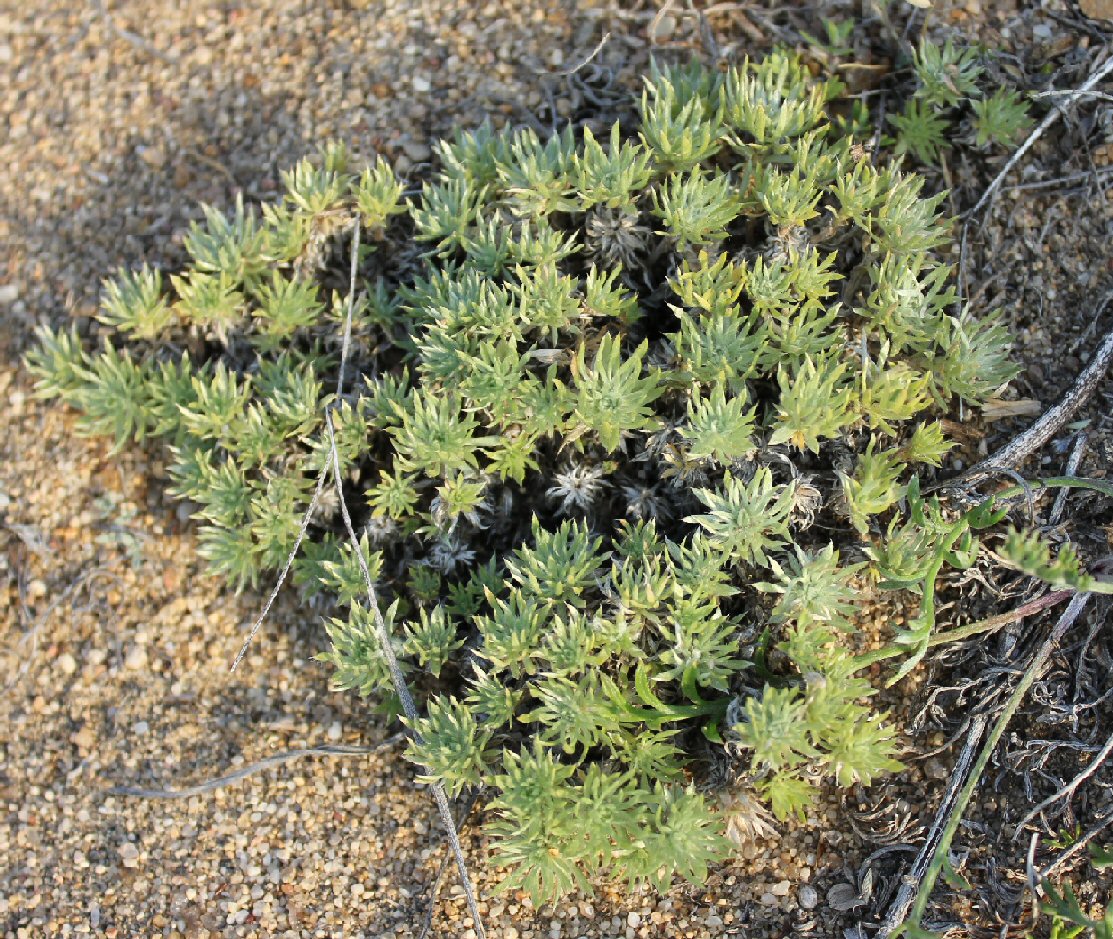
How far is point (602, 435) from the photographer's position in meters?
2.89

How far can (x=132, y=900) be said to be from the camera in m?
3.05

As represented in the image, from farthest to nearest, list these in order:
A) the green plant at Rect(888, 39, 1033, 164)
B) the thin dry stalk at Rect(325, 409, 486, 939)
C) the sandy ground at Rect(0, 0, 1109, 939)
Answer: the green plant at Rect(888, 39, 1033, 164) → the sandy ground at Rect(0, 0, 1109, 939) → the thin dry stalk at Rect(325, 409, 486, 939)

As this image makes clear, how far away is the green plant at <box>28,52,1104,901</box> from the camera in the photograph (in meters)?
2.69

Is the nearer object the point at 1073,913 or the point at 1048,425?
the point at 1073,913

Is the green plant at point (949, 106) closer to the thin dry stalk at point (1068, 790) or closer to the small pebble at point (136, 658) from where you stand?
the thin dry stalk at point (1068, 790)

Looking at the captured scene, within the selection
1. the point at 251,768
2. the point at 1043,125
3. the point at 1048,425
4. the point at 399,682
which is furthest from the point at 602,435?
the point at 1043,125

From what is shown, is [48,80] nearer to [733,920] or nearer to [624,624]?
[624,624]

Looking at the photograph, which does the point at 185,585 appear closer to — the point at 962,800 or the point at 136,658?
the point at 136,658

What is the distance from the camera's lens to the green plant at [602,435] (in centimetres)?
269

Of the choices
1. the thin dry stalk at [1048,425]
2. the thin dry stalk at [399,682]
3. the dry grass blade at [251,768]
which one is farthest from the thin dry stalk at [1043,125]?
the dry grass blade at [251,768]

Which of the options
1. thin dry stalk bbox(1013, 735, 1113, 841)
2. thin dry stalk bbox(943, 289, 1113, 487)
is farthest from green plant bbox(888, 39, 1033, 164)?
thin dry stalk bbox(1013, 735, 1113, 841)

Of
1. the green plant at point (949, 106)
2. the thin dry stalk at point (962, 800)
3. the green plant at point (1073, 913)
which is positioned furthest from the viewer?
the green plant at point (949, 106)

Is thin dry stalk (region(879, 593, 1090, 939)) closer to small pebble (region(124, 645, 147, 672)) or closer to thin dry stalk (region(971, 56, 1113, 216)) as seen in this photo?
thin dry stalk (region(971, 56, 1113, 216))

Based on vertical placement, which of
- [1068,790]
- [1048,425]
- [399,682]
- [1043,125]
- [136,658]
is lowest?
[1068,790]
